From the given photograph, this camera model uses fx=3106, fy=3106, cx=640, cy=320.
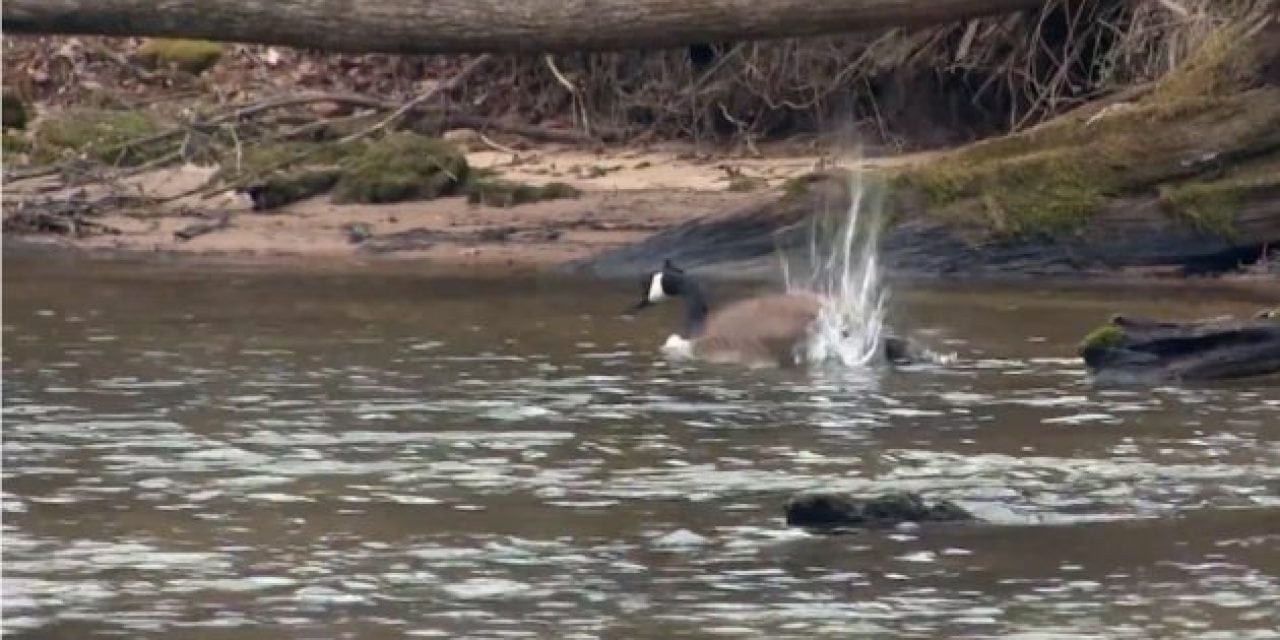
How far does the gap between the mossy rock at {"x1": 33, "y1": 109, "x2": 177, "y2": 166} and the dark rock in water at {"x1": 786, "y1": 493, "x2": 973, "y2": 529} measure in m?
12.7

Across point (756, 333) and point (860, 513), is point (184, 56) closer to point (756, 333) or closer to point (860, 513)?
point (756, 333)

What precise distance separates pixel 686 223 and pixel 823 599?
9673 millimetres

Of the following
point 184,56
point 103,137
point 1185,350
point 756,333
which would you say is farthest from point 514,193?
point 1185,350

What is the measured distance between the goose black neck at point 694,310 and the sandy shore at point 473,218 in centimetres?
280

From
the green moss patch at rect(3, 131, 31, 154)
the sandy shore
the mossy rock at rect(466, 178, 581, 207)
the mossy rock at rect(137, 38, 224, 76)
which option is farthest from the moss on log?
the mossy rock at rect(137, 38, 224, 76)

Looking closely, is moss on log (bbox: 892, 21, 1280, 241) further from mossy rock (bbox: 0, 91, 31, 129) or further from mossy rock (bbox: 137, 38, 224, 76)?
mossy rock (bbox: 137, 38, 224, 76)

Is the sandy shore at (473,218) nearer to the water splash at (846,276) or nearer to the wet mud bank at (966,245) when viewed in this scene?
the wet mud bank at (966,245)

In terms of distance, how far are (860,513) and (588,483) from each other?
123 cm

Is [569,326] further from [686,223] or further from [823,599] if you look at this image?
[823,599]

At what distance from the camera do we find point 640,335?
14.6 meters

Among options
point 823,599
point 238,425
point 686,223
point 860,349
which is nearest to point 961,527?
point 823,599

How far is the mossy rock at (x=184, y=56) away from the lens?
81.0ft

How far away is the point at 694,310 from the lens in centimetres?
1444

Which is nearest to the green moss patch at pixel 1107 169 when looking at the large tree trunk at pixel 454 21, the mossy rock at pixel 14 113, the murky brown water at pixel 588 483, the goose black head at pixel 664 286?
the murky brown water at pixel 588 483
